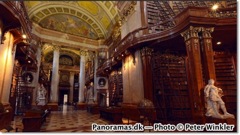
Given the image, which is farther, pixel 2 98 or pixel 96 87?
pixel 96 87

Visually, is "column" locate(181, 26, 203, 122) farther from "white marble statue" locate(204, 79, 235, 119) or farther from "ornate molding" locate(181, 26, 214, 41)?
"white marble statue" locate(204, 79, 235, 119)

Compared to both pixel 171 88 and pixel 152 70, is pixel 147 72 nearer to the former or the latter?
pixel 152 70

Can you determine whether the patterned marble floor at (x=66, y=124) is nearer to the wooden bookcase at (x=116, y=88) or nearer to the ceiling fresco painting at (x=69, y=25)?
the wooden bookcase at (x=116, y=88)

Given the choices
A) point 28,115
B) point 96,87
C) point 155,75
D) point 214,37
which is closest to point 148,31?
point 155,75

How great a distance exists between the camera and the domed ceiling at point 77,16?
1272 centimetres

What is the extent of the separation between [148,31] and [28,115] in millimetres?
5741

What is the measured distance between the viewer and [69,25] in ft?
48.8

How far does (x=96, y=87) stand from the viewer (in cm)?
1458

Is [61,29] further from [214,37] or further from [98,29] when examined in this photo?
[214,37]

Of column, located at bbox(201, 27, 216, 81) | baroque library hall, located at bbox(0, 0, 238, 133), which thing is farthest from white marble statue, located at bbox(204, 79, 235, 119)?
column, located at bbox(201, 27, 216, 81)

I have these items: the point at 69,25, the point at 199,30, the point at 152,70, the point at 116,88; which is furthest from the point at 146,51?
the point at 69,25

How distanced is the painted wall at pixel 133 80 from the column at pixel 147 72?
0.28 meters

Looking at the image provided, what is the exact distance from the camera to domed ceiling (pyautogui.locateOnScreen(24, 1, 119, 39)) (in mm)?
12719

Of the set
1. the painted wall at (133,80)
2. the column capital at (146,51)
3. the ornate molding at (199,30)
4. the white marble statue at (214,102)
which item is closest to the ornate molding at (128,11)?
the painted wall at (133,80)
